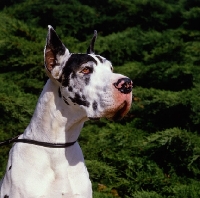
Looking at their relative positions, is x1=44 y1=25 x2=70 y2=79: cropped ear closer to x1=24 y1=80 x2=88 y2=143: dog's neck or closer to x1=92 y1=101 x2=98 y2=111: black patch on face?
x1=24 y1=80 x2=88 y2=143: dog's neck

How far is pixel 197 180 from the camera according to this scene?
564 cm

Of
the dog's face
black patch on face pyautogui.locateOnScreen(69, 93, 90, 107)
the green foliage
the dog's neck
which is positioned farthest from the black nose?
the green foliage

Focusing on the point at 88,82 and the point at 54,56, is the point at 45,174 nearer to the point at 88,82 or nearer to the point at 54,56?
the point at 88,82

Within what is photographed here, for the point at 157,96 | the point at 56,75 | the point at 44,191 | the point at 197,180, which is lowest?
the point at 197,180

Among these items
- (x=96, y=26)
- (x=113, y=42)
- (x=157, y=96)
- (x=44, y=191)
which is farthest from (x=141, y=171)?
(x=96, y=26)

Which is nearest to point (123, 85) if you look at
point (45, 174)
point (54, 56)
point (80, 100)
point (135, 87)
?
point (80, 100)

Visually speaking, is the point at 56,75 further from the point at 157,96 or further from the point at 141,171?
the point at 157,96

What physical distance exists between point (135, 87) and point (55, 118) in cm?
443

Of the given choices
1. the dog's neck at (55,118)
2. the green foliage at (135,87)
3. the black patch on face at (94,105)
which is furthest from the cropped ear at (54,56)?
the green foliage at (135,87)

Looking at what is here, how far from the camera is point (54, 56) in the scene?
9.61ft

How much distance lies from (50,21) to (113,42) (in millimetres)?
2003

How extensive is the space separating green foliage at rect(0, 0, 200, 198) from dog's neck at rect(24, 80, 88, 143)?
6.00ft

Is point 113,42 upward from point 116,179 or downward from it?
upward

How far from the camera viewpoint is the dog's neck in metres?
2.96
